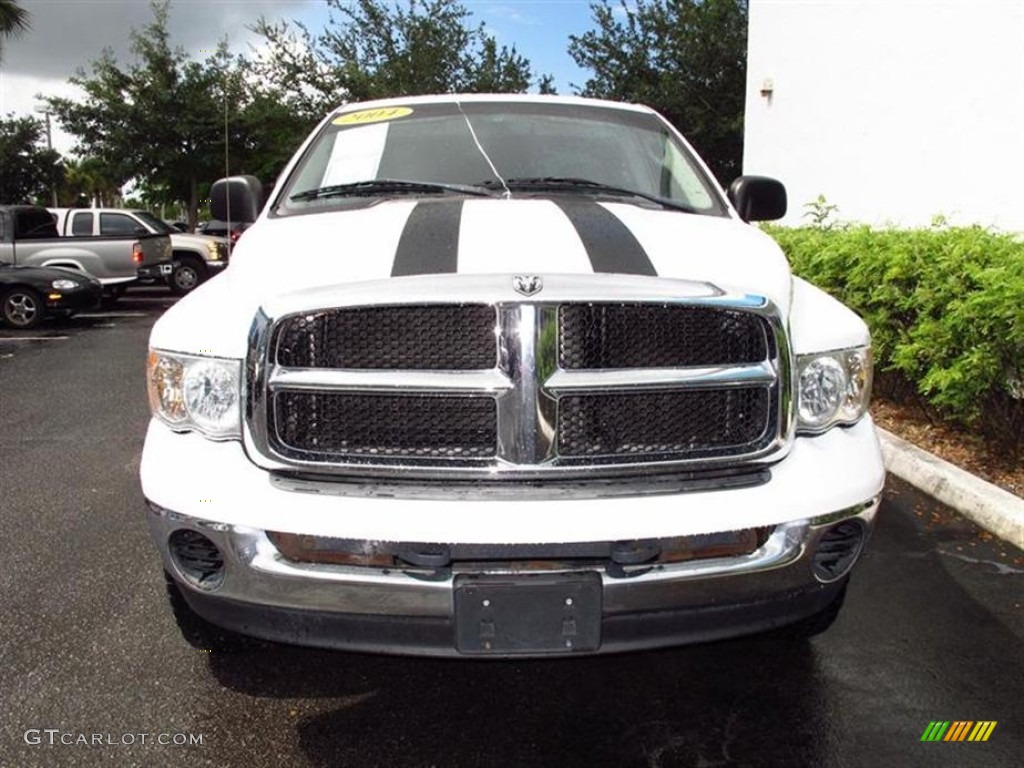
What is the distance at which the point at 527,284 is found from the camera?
2326mm

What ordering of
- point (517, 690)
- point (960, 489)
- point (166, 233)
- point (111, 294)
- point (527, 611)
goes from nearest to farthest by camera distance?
A: point (527, 611) → point (517, 690) → point (960, 489) → point (111, 294) → point (166, 233)

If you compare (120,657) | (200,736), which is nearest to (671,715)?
(200,736)

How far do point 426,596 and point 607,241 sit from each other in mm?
1115

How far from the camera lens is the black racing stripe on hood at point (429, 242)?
2.46m

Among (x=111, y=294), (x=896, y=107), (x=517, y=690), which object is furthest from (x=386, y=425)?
(x=111, y=294)

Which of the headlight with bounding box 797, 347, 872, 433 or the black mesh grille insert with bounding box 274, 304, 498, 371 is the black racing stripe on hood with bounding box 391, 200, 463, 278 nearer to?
the black mesh grille insert with bounding box 274, 304, 498, 371

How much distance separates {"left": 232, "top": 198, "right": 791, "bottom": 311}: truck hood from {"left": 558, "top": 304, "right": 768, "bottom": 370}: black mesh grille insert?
0.11 m

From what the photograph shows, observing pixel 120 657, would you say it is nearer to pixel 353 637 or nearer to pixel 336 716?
pixel 336 716

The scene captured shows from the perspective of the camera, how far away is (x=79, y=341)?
12.1 m

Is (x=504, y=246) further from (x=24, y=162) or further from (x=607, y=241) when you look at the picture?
(x=24, y=162)

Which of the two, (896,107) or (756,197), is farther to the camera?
(896,107)

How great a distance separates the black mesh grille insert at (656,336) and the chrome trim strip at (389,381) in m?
0.19

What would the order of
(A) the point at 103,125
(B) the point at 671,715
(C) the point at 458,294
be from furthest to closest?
1. (A) the point at 103,125
2. (B) the point at 671,715
3. (C) the point at 458,294

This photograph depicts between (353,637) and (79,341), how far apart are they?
11.1 meters
